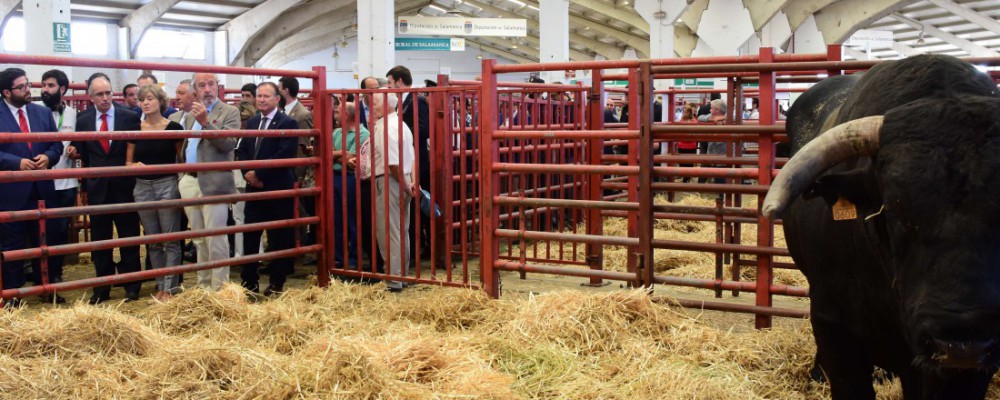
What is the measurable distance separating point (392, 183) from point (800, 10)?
46.2 feet

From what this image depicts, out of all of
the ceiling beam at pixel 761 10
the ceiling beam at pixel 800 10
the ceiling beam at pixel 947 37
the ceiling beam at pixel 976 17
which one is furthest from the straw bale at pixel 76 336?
the ceiling beam at pixel 947 37

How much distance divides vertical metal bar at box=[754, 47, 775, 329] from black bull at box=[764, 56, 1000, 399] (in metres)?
1.41

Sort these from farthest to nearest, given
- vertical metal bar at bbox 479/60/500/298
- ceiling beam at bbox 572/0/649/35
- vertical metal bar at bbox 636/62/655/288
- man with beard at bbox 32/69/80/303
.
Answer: ceiling beam at bbox 572/0/649/35 < man with beard at bbox 32/69/80/303 < vertical metal bar at bbox 479/60/500/298 < vertical metal bar at bbox 636/62/655/288

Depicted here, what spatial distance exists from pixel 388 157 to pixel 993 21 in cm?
1994

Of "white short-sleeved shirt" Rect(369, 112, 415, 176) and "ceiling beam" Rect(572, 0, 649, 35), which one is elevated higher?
"ceiling beam" Rect(572, 0, 649, 35)

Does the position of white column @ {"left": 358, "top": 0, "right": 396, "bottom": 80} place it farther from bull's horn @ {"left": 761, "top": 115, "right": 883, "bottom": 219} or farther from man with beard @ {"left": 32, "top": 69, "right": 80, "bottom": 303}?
bull's horn @ {"left": 761, "top": 115, "right": 883, "bottom": 219}

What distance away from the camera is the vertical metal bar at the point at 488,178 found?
6293 mm

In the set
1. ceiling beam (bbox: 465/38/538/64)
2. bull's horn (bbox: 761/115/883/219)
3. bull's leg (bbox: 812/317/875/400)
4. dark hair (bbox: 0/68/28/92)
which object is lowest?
bull's leg (bbox: 812/317/875/400)

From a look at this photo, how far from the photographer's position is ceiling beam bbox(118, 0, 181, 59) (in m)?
21.3

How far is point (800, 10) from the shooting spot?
1898cm

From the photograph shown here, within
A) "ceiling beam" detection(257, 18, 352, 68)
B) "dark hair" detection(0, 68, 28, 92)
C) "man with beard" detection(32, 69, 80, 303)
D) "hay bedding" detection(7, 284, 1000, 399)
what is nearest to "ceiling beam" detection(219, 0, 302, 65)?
"ceiling beam" detection(257, 18, 352, 68)

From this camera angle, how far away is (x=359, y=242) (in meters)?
7.37

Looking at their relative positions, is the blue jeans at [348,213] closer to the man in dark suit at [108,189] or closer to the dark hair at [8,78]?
the man in dark suit at [108,189]

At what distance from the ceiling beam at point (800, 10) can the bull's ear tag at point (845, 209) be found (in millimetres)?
16634
